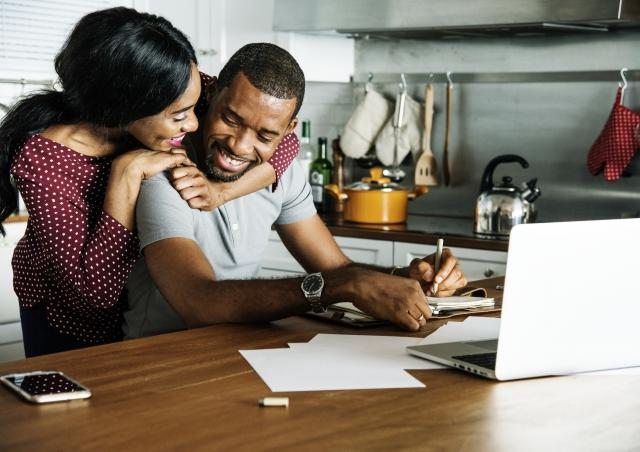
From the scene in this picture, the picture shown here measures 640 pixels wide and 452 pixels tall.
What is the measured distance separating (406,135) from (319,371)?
3012mm

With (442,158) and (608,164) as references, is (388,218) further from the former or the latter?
(608,164)

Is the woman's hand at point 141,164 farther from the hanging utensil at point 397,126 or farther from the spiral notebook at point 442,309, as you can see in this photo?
the hanging utensil at point 397,126

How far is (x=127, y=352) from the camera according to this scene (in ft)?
5.90

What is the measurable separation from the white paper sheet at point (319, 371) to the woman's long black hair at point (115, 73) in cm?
71

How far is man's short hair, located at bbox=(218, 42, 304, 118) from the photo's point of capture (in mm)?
2322

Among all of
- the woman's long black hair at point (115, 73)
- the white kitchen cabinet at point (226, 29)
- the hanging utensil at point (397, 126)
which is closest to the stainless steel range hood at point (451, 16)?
the white kitchen cabinet at point (226, 29)

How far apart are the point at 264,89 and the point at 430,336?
74cm

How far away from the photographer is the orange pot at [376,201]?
4.21 meters

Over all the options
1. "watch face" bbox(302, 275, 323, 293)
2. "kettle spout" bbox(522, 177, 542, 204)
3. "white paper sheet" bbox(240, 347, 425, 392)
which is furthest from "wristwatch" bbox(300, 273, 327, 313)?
"kettle spout" bbox(522, 177, 542, 204)

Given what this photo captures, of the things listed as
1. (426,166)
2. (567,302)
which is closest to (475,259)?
(426,166)

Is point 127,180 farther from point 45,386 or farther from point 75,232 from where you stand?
point 45,386

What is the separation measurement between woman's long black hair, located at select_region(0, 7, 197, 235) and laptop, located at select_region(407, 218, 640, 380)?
3.07 feet

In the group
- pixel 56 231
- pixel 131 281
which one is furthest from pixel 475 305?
pixel 56 231

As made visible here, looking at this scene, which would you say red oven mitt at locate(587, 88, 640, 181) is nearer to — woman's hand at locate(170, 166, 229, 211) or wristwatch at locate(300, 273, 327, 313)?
woman's hand at locate(170, 166, 229, 211)
